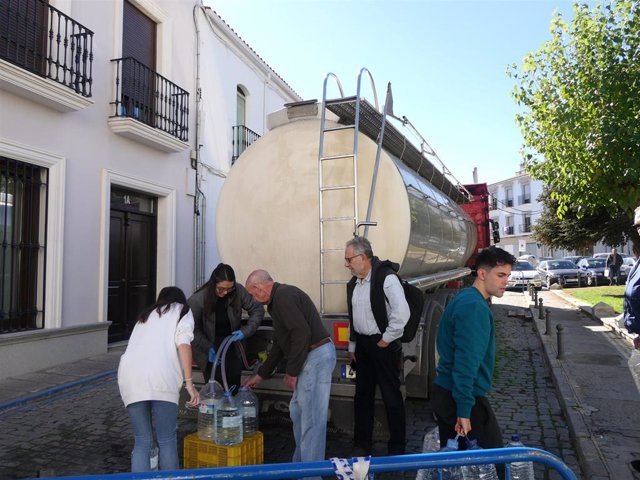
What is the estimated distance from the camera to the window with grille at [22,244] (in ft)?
22.5

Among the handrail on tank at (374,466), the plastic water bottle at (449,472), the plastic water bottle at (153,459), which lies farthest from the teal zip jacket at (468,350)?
the plastic water bottle at (153,459)

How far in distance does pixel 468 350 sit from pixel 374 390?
1.46 meters

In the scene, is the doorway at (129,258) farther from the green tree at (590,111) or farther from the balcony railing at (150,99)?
the green tree at (590,111)

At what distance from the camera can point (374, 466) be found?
6.31 feet

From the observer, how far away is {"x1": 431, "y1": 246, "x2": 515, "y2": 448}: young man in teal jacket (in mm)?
2541

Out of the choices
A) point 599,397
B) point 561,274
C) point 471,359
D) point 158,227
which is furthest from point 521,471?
point 561,274

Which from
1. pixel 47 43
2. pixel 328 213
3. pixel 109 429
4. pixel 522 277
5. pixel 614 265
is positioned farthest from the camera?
pixel 522 277

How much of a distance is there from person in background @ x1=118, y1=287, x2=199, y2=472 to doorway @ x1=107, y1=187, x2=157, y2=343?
20.6 ft

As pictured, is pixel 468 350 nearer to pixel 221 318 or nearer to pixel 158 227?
pixel 221 318

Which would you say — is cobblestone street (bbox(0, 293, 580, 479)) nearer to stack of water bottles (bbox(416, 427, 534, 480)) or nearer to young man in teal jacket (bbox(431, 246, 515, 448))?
stack of water bottles (bbox(416, 427, 534, 480))

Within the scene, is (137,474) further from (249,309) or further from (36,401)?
(36,401)


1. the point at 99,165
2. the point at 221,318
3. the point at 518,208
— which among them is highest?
the point at 518,208

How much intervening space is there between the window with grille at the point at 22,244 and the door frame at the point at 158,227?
3.42 feet

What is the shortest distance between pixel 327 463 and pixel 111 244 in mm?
8021
